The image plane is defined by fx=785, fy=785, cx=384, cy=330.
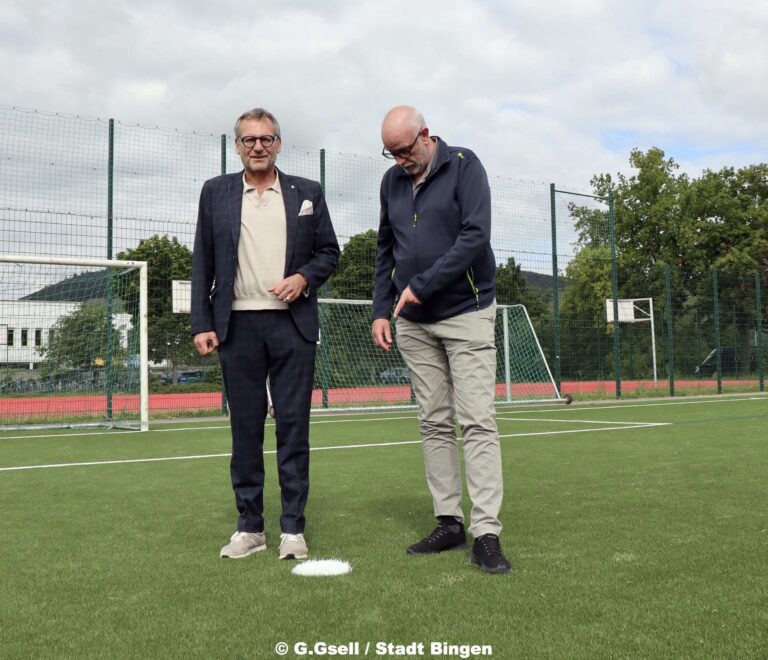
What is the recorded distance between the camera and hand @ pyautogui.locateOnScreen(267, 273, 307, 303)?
3.12 metres

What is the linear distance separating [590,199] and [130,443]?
11.9 m

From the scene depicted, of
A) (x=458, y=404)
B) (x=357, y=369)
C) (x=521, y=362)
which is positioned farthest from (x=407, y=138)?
(x=521, y=362)

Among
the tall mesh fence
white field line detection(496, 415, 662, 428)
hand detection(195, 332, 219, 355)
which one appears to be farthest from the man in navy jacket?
the tall mesh fence

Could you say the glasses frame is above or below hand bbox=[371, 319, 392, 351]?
above

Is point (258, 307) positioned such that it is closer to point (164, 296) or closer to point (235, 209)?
point (235, 209)

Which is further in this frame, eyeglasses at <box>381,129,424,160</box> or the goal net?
the goal net

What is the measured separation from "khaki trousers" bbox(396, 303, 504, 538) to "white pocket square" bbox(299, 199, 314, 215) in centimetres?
59

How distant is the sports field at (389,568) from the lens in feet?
6.72

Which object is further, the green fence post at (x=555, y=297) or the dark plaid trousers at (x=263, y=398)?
the green fence post at (x=555, y=297)

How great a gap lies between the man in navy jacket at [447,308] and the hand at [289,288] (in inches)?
16.0

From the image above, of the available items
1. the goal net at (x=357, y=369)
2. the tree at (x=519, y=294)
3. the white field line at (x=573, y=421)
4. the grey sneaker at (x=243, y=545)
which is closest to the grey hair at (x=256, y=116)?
the grey sneaker at (x=243, y=545)

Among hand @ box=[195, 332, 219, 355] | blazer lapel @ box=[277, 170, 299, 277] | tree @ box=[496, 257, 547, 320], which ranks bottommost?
hand @ box=[195, 332, 219, 355]

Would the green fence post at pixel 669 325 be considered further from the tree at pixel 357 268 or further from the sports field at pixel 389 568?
the sports field at pixel 389 568

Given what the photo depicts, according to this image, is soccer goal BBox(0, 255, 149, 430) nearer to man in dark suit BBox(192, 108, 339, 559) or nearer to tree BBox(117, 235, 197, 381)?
tree BBox(117, 235, 197, 381)
